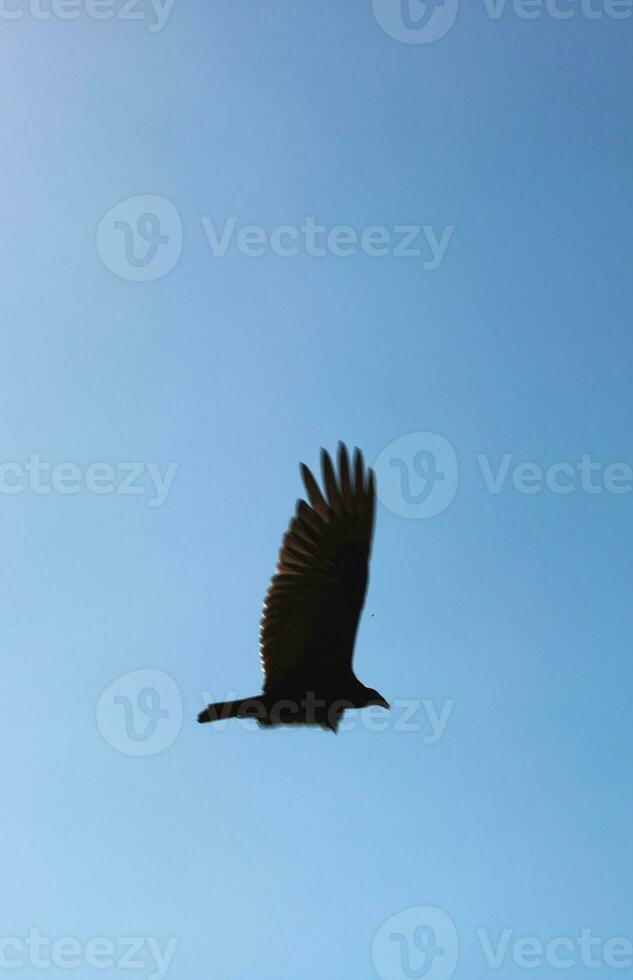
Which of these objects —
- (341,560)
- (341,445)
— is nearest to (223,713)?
(341,560)

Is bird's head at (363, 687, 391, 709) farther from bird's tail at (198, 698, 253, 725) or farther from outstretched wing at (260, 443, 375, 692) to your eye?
bird's tail at (198, 698, 253, 725)

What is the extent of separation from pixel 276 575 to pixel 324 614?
2.69 ft

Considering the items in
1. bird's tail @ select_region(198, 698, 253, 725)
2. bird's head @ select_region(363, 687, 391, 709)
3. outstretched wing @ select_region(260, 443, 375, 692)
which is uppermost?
outstretched wing @ select_region(260, 443, 375, 692)

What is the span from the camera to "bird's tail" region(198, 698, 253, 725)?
1207 centimetres

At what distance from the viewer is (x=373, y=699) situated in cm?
1329

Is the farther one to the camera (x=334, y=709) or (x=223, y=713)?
(x=334, y=709)

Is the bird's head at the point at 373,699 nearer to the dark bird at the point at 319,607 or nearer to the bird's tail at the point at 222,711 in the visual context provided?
the dark bird at the point at 319,607

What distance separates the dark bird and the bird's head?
14mm

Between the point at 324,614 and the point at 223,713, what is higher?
the point at 324,614

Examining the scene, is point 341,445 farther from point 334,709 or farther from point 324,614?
point 334,709

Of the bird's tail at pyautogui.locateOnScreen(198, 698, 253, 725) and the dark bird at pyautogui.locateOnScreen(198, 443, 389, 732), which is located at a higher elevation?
the dark bird at pyautogui.locateOnScreen(198, 443, 389, 732)

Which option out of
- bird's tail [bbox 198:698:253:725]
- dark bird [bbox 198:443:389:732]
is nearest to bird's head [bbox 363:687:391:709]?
dark bird [bbox 198:443:389:732]

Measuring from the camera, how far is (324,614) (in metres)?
13.0

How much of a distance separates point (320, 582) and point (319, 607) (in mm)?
333
